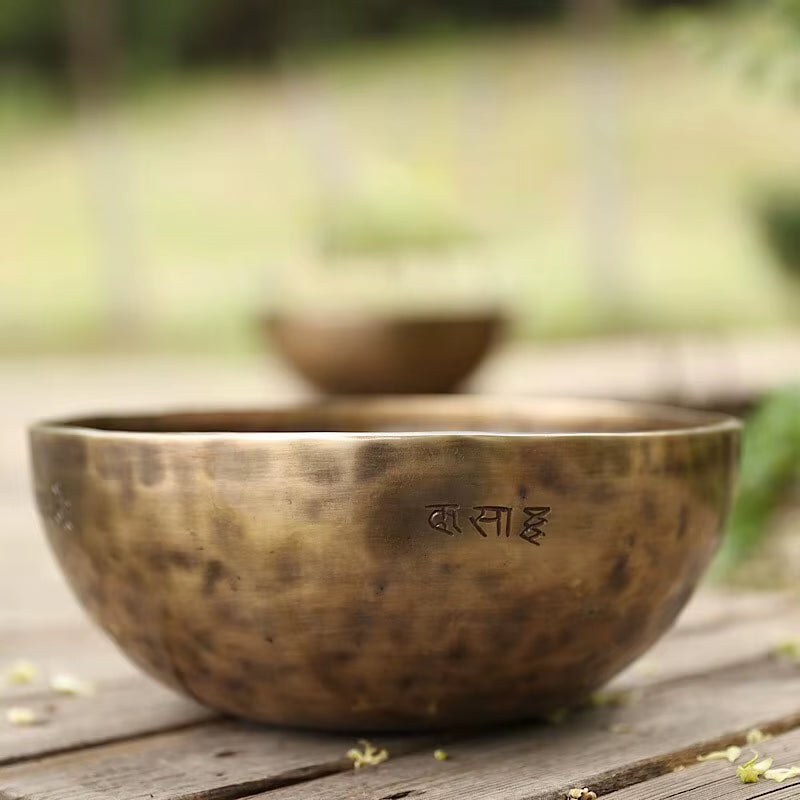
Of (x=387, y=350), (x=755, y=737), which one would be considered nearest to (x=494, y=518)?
(x=755, y=737)

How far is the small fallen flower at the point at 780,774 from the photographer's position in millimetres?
917

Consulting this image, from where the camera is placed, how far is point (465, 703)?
95 centimetres

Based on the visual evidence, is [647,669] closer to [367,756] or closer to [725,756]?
[725,756]

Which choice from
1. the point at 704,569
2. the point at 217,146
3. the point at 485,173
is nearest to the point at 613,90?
the point at 485,173

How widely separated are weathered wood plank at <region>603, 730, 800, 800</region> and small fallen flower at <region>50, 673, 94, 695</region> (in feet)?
1.71

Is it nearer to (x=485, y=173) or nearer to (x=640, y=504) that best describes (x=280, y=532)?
(x=640, y=504)

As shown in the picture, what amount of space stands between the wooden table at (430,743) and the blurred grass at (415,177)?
9.54 m

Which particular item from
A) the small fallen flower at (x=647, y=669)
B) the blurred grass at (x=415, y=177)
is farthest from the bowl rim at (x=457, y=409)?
the blurred grass at (x=415, y=177)

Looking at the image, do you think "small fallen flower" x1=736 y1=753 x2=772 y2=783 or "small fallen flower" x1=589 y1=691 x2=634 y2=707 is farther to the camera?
"small fallen flower" x1=589 y1=691 x2=634 y2=707

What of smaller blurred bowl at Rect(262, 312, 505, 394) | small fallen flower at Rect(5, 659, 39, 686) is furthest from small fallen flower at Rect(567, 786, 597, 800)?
smaller blurred bowl at Rect(262, 312, 505, 394)

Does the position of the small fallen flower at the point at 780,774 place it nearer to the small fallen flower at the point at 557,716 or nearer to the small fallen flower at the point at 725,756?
the small fallen flower at the point at 725,756

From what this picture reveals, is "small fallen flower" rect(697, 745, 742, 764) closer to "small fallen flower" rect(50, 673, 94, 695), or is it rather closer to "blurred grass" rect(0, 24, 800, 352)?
"small fallen flower" rect(50, 673, 94, 695)

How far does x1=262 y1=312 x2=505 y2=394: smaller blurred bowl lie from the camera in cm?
361

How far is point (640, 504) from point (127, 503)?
14.1 inches
